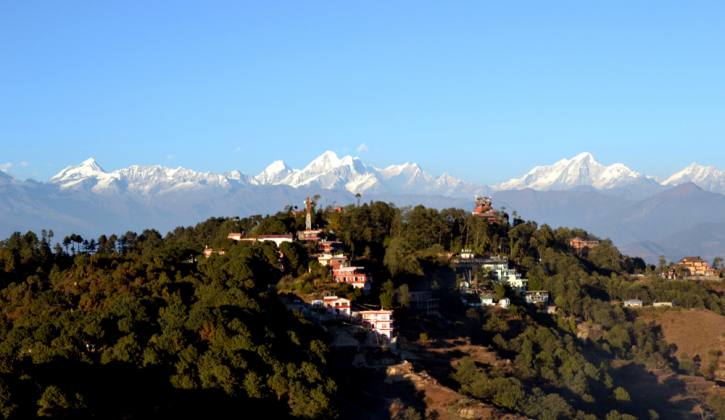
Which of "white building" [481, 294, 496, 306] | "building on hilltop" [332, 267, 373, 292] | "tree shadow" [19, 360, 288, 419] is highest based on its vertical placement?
"building on hilltop" [332, 267, 373, 292]

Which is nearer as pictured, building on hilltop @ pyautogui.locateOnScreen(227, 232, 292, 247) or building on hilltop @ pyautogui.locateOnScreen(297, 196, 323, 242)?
building on hilltop @ pyautogui.locateOnScreen(227, 232, 292, 247)

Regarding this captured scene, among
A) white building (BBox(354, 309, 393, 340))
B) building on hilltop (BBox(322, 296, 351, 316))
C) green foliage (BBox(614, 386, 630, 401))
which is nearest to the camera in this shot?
white building (BBox(354, 309, 393, 340))

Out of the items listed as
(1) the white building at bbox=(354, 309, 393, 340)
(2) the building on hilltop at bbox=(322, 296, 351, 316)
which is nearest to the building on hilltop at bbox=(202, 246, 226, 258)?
(2) the building on hilltop at bbox=(322, 296, 351, 316)

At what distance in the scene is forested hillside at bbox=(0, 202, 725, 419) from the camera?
1347 inches

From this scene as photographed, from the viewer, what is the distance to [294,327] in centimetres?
4028

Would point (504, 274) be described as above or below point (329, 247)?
below

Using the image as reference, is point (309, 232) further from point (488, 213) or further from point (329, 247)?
point (488, 213)

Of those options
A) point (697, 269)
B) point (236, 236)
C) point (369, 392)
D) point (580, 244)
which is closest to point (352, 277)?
point (369, 392)

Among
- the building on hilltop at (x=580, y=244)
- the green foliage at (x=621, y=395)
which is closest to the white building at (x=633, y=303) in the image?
the building on hilltop at (x=580, y=244)

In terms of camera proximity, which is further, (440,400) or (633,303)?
(633,303)

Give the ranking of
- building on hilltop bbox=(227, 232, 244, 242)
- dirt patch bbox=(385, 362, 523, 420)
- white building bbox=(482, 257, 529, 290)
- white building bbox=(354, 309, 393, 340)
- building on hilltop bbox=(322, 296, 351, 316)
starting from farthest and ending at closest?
white building bbox=(482, 257, 529, 290)
building on hilltop bbox=(227, 232, 244, 242)
building on hilltop bbox=(322, 296, 351, 316)
white building bbox=(354, 309, 393, 340)
dirt patch bbox=(385, 362, 523, 420)

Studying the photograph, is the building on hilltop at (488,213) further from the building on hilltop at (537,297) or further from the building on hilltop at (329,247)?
the building on hilltop at (329,247)

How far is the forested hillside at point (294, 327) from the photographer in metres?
34.2

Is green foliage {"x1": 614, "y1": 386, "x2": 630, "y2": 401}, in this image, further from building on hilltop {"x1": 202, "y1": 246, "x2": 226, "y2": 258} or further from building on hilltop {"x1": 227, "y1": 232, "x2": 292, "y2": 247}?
building on hilltop {"x1": 202, "y1": 246, "x2": 226, "y2": 258}
